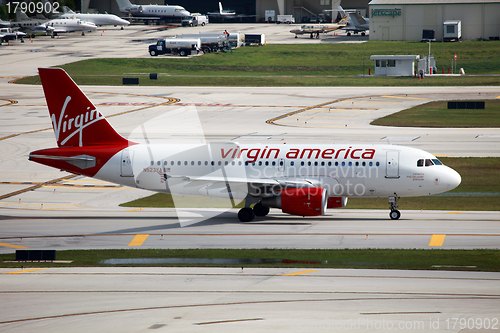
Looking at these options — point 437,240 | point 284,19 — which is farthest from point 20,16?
point 437,240

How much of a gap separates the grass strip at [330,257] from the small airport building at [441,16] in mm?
115988

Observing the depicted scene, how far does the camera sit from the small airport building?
438 ft

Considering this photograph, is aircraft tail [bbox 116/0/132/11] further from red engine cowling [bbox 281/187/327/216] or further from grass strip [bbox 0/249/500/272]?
grass strip [bbox 0/249/500/272]

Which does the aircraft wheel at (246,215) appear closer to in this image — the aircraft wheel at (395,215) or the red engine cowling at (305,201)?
the red engine cowling at (305,201)

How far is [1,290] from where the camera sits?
23688 mm

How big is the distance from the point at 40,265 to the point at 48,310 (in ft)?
21.7

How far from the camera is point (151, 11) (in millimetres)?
189375

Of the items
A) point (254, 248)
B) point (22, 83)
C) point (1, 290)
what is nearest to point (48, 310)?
point (1, 290)

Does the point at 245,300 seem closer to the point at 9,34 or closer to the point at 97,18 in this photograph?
the point at 9,34

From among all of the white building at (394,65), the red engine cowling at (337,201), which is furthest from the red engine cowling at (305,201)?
the white building at (394,65)

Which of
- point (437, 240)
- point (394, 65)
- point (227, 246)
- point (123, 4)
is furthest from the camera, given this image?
point (123, 4)

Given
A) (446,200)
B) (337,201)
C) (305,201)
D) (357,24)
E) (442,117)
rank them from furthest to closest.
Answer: (357,24)
(442,117)
(446,200)
(337,201)
(305,201)

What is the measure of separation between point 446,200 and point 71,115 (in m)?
25.1

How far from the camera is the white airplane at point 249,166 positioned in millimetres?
33438
